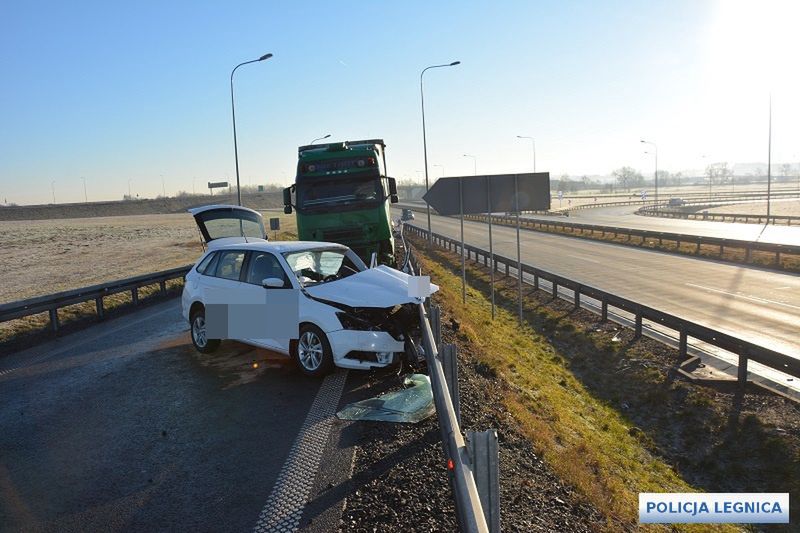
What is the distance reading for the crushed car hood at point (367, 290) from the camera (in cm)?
771

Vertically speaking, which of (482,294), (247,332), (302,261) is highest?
(302,261)

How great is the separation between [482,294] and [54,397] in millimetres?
15309

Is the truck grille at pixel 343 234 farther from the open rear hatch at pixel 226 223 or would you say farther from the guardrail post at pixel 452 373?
the guardrail post at pixel 452 373

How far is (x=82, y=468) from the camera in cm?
548

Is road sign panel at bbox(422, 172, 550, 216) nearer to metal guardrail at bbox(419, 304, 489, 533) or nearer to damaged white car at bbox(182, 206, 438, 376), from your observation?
damaged white car at bbox(182, 206, 438, 376)

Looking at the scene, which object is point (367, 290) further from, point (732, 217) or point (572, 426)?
point (732, 217)

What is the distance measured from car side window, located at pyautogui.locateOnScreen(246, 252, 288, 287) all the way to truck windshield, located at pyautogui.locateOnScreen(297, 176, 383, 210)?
7060mm

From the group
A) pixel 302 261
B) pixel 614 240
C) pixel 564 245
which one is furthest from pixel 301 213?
pixel 614 240

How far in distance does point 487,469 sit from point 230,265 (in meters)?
6.64

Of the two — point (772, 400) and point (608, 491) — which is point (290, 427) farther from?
point (772, 400)

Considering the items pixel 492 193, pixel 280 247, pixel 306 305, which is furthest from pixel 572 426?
pixel 492 193

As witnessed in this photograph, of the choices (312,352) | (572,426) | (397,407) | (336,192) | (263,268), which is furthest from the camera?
(336,192)

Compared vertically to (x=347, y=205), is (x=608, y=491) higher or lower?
lower

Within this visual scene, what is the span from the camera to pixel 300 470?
5.27m
